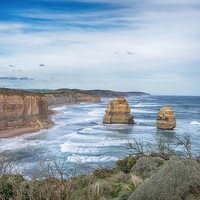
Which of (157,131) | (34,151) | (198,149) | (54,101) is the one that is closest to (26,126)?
(157,131)

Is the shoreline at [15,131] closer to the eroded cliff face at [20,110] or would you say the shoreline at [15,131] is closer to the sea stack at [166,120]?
the eroded cliff face at [20,110]

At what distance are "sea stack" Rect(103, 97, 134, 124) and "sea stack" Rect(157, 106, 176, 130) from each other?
26.8 feet

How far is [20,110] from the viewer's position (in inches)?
3130

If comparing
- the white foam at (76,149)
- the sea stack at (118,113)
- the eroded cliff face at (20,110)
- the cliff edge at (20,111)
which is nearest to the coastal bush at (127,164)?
the white foam at (76,149)

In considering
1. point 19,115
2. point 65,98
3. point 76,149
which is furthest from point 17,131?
point 65,98

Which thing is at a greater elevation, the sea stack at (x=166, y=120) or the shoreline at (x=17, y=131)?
the sea stack at (x=166, y=120)

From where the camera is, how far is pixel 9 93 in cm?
7862

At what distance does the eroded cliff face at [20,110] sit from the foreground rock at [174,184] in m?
54.4

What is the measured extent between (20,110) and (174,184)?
70.6 m

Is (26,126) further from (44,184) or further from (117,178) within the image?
(44,184)

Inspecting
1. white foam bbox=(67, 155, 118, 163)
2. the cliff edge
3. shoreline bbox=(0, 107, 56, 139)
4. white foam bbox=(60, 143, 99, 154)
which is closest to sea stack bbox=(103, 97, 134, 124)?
the cliff edge

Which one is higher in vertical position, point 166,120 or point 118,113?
point 118,113

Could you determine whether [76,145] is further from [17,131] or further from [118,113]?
[118,113]

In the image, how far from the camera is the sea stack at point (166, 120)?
2446 inches
